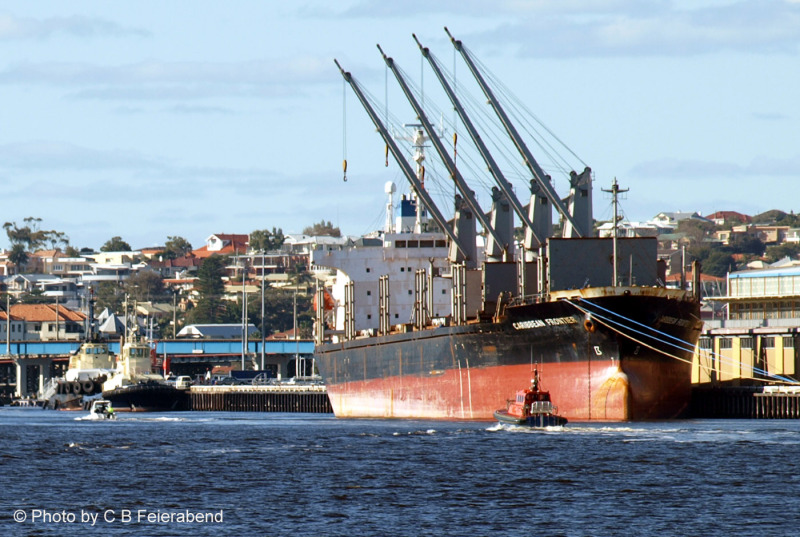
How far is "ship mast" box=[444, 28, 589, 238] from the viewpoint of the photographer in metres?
76.5

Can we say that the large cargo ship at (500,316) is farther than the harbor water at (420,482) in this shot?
Yes

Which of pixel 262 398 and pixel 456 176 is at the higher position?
pixel 456 176

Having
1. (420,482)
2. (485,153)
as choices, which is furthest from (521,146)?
(420,482)

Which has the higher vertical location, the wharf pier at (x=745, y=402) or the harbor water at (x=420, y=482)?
the wharf pier at (x=745, y=402)

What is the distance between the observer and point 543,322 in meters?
66.5

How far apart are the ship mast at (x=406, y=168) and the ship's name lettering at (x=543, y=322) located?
1543cm


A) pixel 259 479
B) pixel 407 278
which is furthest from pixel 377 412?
pixel 259 479

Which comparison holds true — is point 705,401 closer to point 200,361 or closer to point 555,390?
point 555,390

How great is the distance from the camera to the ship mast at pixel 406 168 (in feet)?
273

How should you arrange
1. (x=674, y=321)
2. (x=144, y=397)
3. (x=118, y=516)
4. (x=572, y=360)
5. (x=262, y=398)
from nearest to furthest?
(x=118, y=516)
(x=572, y=360)
(x=674, y=321)
(x=144, y=397)
(x=262, y=398)

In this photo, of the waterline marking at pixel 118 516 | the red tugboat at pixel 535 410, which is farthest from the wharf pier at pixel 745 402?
the waterline marking at pixel 118 516

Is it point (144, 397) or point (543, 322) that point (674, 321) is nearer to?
point (543, 322)

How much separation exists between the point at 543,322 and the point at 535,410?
5.35 metres

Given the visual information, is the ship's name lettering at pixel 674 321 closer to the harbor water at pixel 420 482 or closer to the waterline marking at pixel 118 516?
the harbor water at pixel 420 482
